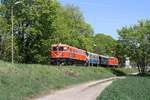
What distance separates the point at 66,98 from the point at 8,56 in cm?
3659

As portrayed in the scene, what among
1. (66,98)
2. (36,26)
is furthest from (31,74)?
(36,26)

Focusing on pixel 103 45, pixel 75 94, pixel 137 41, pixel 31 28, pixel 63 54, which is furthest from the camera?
pixel 103 45

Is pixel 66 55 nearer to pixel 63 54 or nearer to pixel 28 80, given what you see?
pixel 63 54

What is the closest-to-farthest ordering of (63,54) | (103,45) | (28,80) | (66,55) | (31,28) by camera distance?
1. (28,80)
2. (63,54)
3. (66,55)
4. (31,28)
5. (103,45)

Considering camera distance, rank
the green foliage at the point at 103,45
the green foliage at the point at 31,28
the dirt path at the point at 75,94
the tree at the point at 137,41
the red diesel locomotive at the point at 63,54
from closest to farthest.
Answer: the dirt path at the point at 75,94, the red diesel locomotive at the point at 63,54, the green foliage at the point at 31,28, the tree at the point at 137,41, the green foliage at the point at 103,45

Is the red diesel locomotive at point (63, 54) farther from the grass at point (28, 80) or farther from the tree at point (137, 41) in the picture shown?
the tree at point (137, 41)

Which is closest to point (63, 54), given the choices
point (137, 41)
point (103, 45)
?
point (137, 41)

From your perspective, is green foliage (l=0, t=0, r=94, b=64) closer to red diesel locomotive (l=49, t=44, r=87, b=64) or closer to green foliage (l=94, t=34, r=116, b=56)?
red diesel locomotive (l=49, t=44, r=87, b=64)

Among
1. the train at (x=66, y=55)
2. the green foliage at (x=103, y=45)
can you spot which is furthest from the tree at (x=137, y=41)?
the green foliage at (x=103, y=45)

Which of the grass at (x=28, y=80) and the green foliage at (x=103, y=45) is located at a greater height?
the green foliage at (x=103, y=45)

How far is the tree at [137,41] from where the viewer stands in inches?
3526

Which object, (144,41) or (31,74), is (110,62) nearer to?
(144,41)

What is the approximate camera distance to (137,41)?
303 ft

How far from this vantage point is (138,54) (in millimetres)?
89312
